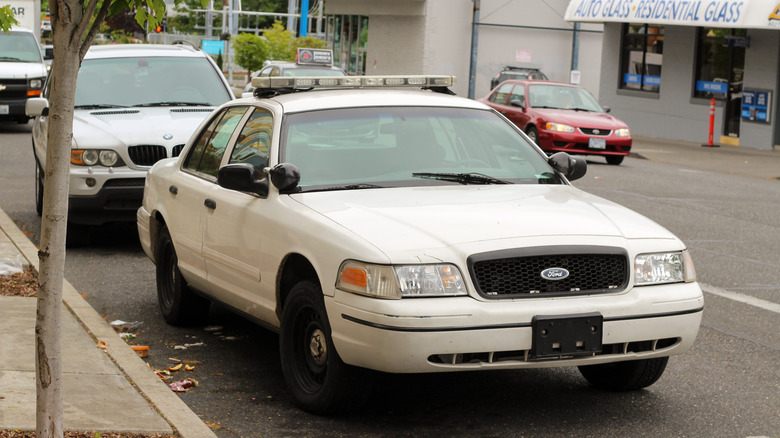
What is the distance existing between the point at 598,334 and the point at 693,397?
1.21m

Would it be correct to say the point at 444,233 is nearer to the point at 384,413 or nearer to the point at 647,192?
the point at 384,413

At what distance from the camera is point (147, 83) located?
11.9 meters

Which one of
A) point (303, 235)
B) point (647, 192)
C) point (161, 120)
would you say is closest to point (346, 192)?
point (303, 235)

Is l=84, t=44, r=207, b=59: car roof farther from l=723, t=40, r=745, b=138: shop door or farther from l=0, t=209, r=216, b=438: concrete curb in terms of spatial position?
l=723, t=40, r=745, b=138: shop door

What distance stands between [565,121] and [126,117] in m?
12.5

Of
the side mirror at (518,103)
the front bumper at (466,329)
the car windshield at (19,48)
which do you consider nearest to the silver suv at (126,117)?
the front bumper at (466,329)

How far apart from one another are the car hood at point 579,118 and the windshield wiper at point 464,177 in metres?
15.9

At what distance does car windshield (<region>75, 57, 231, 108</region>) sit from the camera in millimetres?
11648

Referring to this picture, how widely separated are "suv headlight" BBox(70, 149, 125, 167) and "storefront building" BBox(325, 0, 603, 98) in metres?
35.9

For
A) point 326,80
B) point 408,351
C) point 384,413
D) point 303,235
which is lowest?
point 384,413

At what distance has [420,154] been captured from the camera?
6500 millimetres

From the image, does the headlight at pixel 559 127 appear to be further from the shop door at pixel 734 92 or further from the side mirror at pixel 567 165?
the side mirror at pixel 567 165

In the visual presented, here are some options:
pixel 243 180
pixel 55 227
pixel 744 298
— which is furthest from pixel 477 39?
pixel 55 227

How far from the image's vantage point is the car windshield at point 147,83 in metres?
11.6
